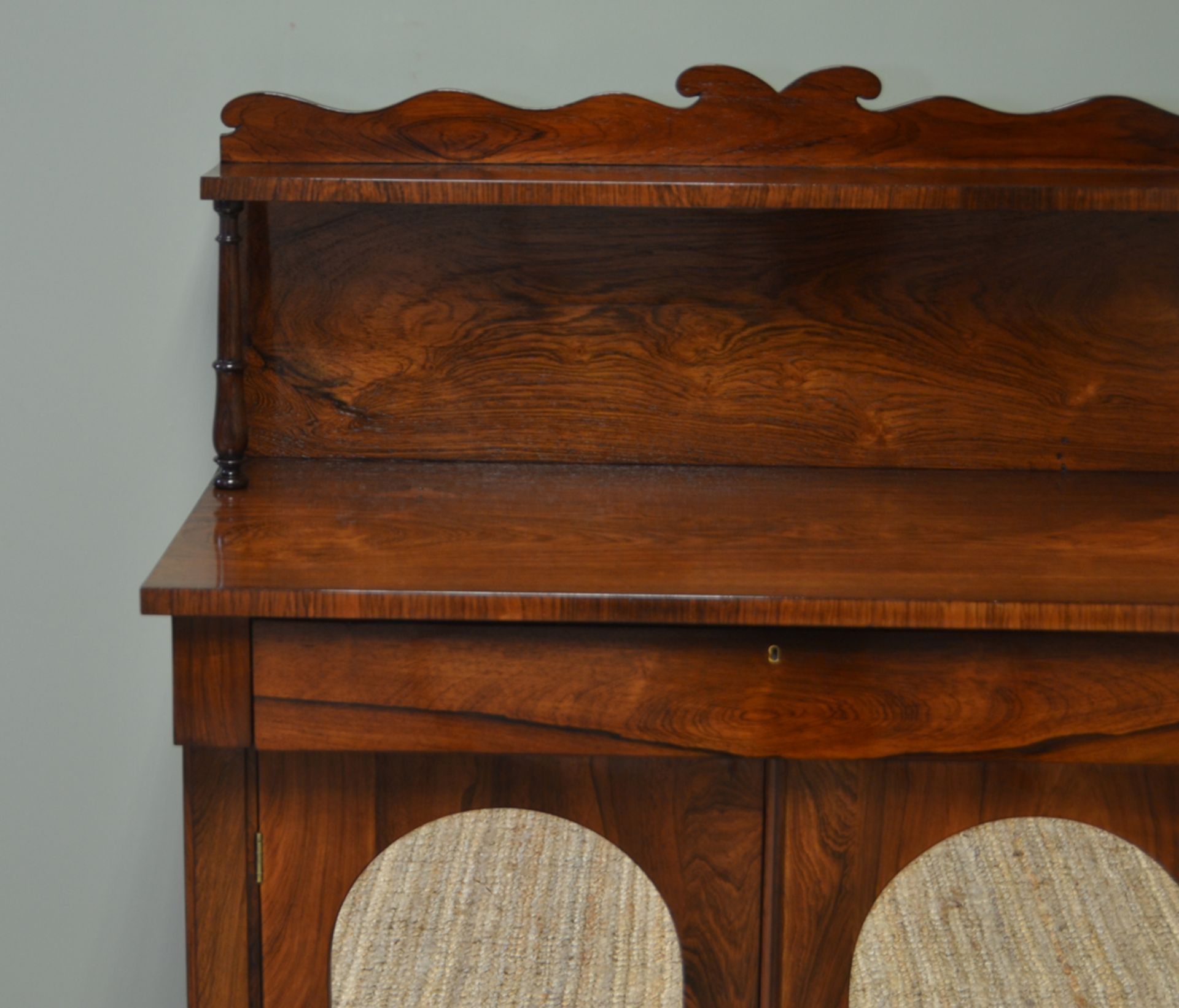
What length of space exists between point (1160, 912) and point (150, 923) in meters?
1.12

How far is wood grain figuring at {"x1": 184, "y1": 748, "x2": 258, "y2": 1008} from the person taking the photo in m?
1.28

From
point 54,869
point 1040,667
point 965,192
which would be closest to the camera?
point 1040,667

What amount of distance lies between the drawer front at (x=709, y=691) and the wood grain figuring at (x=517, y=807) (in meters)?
0.05

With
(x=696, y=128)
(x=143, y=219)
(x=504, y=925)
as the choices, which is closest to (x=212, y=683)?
(x=504, y=925)

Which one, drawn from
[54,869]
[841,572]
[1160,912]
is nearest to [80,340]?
[54,869]

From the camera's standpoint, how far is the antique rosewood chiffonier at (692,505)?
1.22 meters

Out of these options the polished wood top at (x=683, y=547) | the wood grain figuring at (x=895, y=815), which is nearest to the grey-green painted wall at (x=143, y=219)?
the polished wood top at (x=683, y=547)

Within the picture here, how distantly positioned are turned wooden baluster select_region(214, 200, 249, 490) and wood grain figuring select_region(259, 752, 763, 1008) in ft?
1.04

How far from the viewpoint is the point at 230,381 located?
1455 mm

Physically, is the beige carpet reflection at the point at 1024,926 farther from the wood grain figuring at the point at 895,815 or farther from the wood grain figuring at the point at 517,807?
the wood grain figuring at the point at 517,807

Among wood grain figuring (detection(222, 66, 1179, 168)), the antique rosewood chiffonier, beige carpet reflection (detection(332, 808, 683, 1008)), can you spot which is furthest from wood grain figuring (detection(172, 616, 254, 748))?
wood grain figuring (detection(222, 66, 1179, 168))

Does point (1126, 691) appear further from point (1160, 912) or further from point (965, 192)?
point (965, 192)

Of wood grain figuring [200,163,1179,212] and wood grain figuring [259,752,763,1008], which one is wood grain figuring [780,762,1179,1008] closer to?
wood grain figuring [259,752,763,1008]

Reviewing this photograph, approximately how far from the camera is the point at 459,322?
156cm
